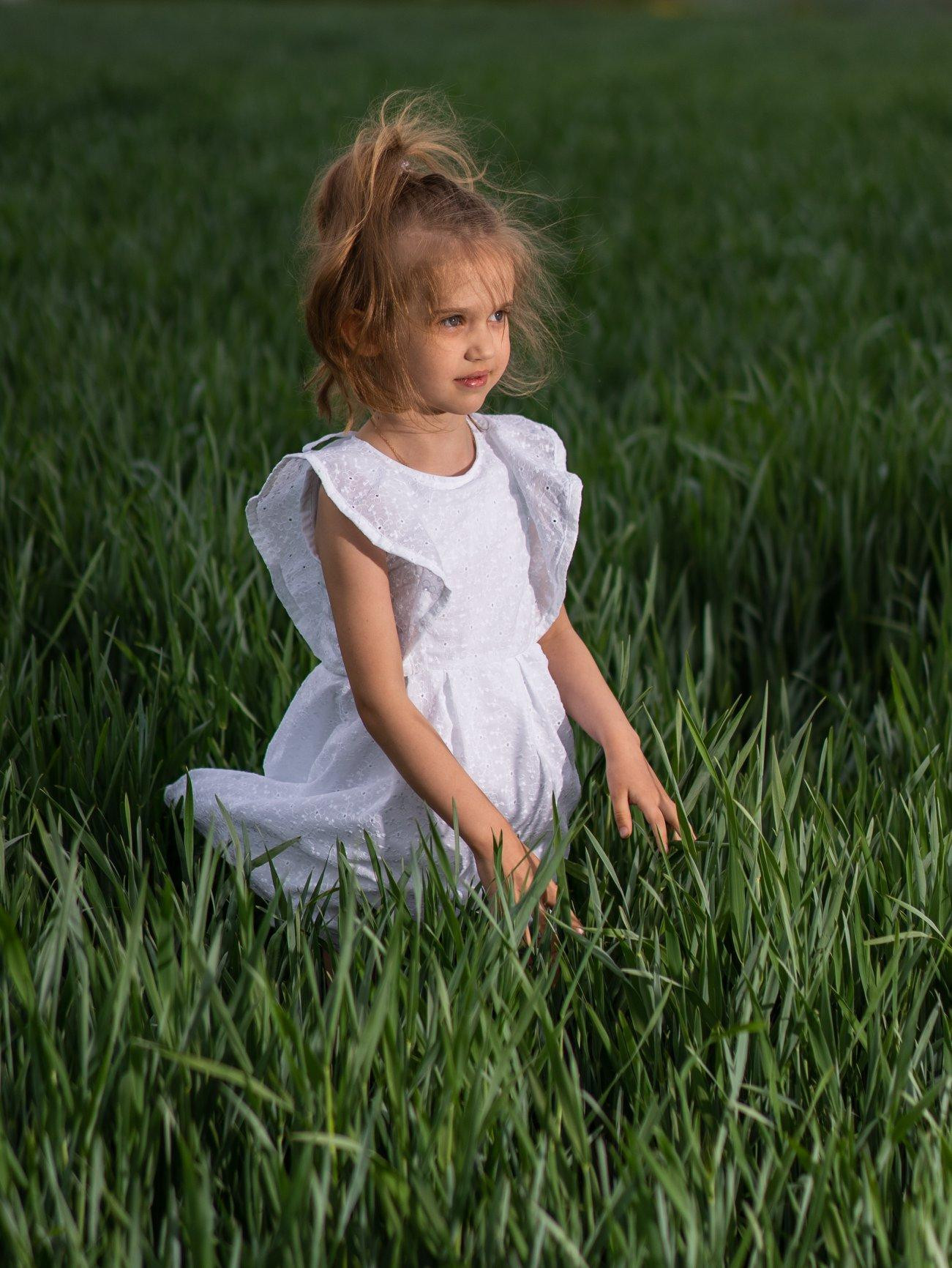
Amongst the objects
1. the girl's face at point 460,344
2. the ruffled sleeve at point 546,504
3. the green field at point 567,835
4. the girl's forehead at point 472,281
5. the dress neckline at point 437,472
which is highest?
the girl's forehead at point 472,281

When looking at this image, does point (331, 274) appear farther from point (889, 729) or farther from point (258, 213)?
point (258, 213)

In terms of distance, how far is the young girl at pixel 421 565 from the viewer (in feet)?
3.71

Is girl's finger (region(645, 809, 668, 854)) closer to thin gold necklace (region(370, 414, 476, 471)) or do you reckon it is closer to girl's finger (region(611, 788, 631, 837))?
girl's finger (region(611, 788, 631, 837))

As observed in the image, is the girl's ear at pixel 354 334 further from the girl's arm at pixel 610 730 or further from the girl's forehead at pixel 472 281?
the girl's arm at pixel 610 730

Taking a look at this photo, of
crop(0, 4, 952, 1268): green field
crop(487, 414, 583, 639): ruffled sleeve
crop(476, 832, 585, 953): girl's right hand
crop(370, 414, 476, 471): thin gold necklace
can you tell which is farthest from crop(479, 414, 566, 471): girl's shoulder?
crop(476, 832, 585, 953): girl's right hand

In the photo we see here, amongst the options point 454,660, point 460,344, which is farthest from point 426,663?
point 460,344

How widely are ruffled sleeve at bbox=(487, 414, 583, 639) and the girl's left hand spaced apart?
0.50 ft

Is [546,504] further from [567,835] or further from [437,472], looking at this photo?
[567,835]

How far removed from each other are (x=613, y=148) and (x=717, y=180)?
1.06m

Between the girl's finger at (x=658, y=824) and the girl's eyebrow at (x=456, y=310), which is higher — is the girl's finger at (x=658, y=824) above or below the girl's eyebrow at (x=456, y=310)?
below

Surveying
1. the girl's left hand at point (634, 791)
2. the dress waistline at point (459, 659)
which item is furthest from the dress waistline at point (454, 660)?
the girl's left hand at point (634, 791)

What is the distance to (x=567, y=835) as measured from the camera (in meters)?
1.17

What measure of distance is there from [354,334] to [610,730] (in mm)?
442

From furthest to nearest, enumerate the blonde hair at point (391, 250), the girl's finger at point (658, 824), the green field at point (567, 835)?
the girl's finger at point (658, 824) < the blonde hair at point (391, 250) < the green field at point (567, 835)
